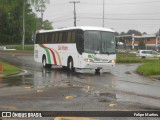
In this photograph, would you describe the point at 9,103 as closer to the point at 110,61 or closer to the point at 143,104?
the point at 143,104

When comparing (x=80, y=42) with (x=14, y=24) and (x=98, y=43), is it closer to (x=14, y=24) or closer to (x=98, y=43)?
(x=98, y=43)

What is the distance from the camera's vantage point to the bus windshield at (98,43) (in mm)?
28094

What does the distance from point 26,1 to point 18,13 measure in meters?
13.6

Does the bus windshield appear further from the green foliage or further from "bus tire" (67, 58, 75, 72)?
the green foliage

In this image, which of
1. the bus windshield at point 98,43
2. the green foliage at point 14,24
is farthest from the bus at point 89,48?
the green foliage at point 14,24

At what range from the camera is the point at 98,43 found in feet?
92.3

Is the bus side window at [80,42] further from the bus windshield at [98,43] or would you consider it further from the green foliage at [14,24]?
the green foliage at [14,24]

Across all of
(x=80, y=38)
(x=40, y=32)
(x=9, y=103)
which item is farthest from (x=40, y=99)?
(x=40, y=32)

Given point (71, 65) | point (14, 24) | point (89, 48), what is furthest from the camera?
point (14, 24)

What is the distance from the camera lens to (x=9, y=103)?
1256 cm

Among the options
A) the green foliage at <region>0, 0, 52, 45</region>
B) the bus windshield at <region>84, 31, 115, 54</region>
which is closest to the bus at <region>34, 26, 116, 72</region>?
the bus windshield at <region>84, 31, 115, 54</region>

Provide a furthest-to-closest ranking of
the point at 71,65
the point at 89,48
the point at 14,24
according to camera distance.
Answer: the point at 14,24 → the point at 71,65 → the point at 89,48

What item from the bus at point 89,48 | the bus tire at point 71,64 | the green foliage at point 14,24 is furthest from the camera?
the green foliage at point 14,24

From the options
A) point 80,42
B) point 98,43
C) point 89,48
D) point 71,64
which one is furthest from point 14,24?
point 98,43
